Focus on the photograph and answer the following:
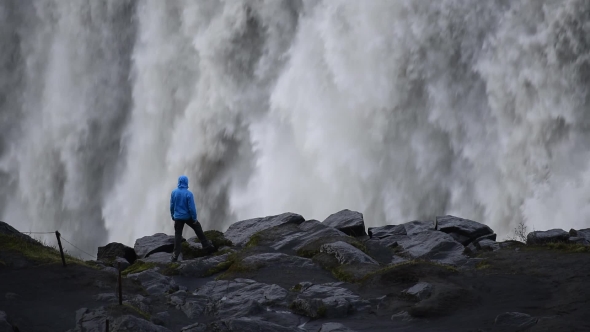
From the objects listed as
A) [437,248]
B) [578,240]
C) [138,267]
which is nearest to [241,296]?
[138,267]

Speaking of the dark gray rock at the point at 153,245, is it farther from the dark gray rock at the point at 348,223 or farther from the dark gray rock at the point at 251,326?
the dark gray rock at the point at 251,326

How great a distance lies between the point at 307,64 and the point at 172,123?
956cm

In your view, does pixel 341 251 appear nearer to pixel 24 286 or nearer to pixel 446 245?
pixel 446 245

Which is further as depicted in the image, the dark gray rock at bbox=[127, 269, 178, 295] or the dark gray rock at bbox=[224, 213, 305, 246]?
the dark gray rock at bbox=[224, 213, 305, 246]

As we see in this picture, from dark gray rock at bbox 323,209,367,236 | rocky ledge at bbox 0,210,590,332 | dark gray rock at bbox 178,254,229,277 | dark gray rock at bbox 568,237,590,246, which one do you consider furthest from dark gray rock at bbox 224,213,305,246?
dark gray rock at bbox 568,237,590,246

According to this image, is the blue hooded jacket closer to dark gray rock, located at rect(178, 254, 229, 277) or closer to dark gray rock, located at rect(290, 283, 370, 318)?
dark gray rock, located at rect(178, 254, 229, 277)

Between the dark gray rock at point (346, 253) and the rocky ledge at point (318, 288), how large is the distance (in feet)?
0.12

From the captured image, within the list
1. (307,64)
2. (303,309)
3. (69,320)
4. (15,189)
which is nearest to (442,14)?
(307,64)

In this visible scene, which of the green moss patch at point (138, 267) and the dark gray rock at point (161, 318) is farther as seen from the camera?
the green moss patch at point (138, 267)

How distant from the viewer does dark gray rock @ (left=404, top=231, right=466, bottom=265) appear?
16.5 m

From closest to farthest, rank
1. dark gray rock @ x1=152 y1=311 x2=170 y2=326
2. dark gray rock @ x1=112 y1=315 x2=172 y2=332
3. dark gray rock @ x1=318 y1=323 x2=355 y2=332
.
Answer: dark gray rock @ x1=112 y1=315 x2=172 y2=332
dark gray rock @ x1=318 y1=323 x2=355 y2=332
dark gray rock @ x1=152 y1=311 x2=170 y2=326

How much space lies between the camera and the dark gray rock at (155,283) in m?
13.4

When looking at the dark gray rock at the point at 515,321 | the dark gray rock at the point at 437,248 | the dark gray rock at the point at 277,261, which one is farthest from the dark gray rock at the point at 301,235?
the dark gray rock at the point at 515,321

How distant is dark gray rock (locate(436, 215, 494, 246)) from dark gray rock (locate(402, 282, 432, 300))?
744 cm
